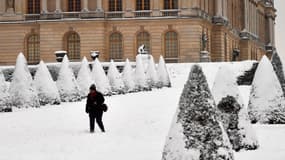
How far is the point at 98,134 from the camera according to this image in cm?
2034

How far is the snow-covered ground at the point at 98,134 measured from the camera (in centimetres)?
1685

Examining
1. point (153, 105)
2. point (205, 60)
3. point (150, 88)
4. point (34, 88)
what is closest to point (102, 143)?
point (153, 105)

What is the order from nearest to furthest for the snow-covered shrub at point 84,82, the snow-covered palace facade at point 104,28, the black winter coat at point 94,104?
the black winter coat at point 94,104 < the snow-covered shrub at point 84,82 < the snow-covered palace facade at point 104,28

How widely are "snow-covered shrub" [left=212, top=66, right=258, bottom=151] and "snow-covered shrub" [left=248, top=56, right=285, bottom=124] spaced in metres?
4.33

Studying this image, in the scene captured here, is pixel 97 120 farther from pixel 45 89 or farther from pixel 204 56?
pixel 204 56

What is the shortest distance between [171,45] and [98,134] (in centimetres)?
4428

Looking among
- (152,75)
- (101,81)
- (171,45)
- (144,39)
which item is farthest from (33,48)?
(101,81)

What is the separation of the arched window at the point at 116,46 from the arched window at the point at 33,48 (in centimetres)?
749

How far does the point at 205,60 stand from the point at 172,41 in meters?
4.61

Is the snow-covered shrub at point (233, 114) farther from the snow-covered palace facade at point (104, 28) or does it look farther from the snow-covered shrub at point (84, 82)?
the snow-covered palace facade at point (104, 28)

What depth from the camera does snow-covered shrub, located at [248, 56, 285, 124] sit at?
2141 centimetres

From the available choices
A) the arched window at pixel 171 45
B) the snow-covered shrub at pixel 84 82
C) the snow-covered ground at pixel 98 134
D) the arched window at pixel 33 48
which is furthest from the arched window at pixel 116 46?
the snow-covered ground at pixel 98 134

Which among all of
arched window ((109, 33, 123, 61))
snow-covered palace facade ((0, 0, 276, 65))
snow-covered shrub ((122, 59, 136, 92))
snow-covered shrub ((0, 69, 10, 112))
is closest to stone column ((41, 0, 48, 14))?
snow-covered palace facade ((0, 0, 276, 65))

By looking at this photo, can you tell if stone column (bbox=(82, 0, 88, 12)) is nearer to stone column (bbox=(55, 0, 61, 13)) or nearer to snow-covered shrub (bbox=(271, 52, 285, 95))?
stone column (bbox=(55, 0, 61, 13))
